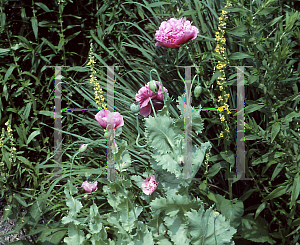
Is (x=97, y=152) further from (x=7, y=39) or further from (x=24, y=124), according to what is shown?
(x=7, y=39)

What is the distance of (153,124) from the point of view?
1.07m

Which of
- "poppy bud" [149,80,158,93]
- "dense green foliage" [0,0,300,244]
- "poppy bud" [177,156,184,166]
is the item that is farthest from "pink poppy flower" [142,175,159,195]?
"poppy bud" [149,80,158,93]

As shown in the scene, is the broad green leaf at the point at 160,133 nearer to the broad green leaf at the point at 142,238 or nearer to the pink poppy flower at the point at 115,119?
the pink poppy flower at the point at 115,119

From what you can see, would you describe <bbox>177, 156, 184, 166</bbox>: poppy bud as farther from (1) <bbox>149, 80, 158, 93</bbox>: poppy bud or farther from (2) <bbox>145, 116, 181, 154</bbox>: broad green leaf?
(1) <bbox>149, 80, 158, 93</bbox>: poppy bud

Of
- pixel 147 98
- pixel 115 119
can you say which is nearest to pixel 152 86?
pixel 147 98

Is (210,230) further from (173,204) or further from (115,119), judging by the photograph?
(115,119)

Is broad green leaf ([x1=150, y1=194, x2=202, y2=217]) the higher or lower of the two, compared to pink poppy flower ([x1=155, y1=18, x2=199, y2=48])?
lower

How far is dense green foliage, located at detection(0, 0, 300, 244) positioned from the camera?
109 centimetres

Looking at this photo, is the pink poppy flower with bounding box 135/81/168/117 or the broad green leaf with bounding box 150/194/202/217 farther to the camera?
the pink poppy flower with bounding box 135/81/168/117

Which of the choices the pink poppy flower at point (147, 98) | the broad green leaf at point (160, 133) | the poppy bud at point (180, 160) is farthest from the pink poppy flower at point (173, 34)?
the poppy bud at point (180, 160)

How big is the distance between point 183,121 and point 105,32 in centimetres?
99

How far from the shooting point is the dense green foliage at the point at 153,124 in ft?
3.59

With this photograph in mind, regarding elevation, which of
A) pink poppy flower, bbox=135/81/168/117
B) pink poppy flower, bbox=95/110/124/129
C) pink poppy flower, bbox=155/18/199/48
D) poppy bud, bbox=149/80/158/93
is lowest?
pink poppy flower, bbox=95/110/124/129

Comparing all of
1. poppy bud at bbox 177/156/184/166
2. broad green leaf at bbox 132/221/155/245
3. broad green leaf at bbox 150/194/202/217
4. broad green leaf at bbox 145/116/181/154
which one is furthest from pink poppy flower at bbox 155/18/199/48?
broad green leaf at bbox 132/221/155/245
